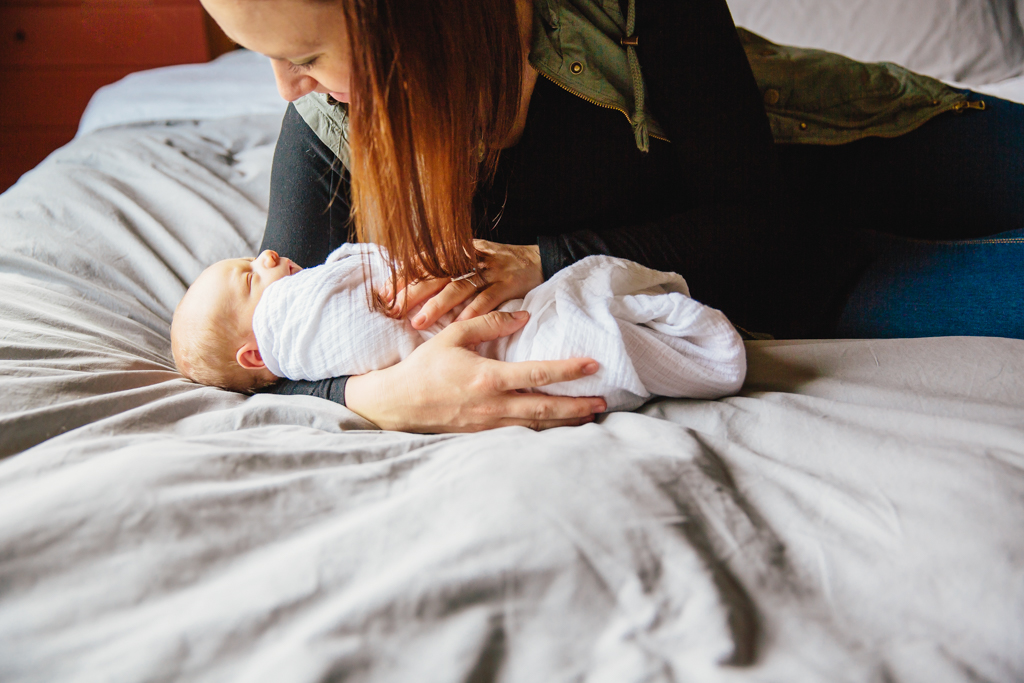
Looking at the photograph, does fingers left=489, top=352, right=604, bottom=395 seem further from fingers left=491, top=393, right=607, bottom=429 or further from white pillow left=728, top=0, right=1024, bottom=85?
white pillow left=728, top=0, right=1024, bottom=85

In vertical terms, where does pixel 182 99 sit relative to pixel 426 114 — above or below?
above

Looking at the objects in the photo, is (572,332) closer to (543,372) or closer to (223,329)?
(543,372)

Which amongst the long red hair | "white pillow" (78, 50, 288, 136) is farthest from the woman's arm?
"white pillow" (78, 50, 288, 136)

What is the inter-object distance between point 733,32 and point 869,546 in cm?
83

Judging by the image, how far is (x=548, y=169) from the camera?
0.98 meters

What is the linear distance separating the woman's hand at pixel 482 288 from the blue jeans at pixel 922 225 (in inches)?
18.5

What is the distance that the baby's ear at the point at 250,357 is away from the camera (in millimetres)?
907

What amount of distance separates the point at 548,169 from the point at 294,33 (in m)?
0.43

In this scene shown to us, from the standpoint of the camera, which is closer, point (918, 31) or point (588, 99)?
point (588, 99)

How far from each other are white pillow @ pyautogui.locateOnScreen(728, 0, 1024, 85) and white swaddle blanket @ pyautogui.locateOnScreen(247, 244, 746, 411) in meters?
1.58

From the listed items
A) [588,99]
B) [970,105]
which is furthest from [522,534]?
[970,105]

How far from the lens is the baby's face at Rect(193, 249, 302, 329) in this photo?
0.92 meters

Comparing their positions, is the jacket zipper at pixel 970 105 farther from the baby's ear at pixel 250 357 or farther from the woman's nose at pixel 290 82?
the baby's ear at pixel 250 357

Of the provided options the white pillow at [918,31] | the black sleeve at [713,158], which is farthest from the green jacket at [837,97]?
the white pillow at [918,31]
